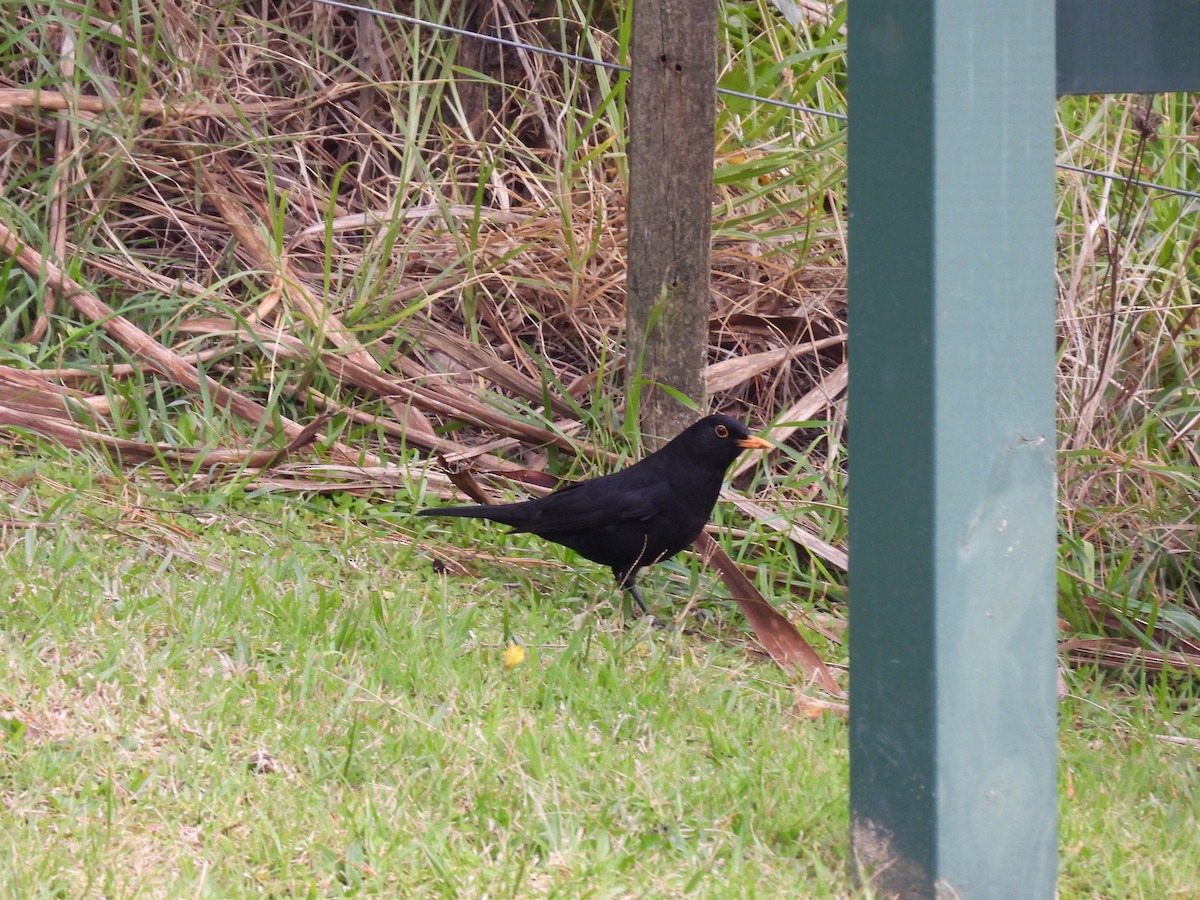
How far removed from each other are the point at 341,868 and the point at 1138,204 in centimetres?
466

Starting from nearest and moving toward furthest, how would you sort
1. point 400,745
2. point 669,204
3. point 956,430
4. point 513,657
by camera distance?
point 956,430
point 400,745
point 513,657
point 669,204

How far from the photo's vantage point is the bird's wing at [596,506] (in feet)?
13.4

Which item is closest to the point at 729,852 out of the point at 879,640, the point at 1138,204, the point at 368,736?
the point at 879,640

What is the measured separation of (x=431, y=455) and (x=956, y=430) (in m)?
3.07

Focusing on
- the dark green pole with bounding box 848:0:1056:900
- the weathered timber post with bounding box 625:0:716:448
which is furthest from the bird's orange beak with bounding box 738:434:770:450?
the dark green pole with bounding box 848:0:1056:900

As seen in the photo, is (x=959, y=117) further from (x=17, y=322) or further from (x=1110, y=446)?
(x=17, y=322)

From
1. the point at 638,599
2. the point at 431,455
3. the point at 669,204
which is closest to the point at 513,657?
the point at 638,599

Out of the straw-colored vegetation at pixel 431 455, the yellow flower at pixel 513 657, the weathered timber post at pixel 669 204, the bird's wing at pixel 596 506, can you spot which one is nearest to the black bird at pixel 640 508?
the bird's wing at pixel 596 506

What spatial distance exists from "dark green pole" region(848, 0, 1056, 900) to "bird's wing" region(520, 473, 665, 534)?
2020 millimetres

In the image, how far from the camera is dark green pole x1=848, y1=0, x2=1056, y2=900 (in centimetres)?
191

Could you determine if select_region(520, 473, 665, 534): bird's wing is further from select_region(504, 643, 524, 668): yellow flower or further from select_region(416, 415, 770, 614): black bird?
select_region(504, 643, 524, 668): yellow flower

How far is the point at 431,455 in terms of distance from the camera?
480cm

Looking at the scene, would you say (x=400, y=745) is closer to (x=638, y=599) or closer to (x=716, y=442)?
(x=638, y=599)

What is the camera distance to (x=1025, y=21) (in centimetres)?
192
